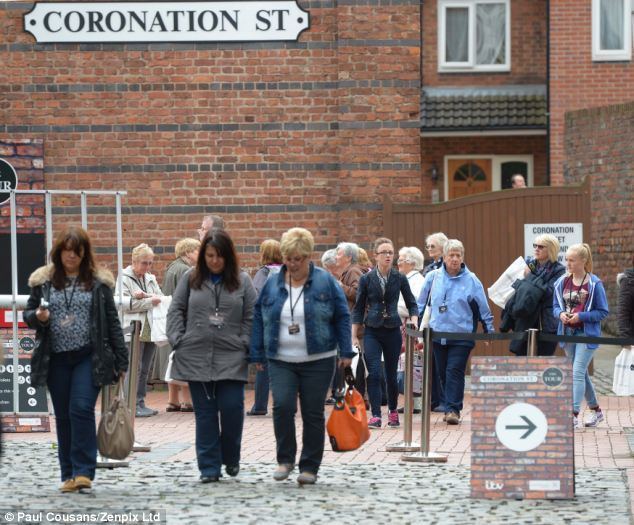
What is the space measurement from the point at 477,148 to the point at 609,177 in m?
7.52

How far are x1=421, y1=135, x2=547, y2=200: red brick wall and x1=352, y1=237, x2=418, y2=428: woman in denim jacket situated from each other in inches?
698

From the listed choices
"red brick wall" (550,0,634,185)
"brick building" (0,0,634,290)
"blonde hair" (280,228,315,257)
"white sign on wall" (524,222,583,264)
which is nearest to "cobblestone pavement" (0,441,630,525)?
"blonde hair" (280,228,315,257)

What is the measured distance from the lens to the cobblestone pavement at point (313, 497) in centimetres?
788

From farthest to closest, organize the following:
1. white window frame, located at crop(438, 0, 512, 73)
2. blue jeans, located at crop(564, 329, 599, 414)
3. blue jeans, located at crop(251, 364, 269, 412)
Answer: white window frame, located at crop(438, 0, 512, 73), blue jeans, located at crop(251, 364, 269, 412), blue jeans, located at crop(564, 329, 599, 414)

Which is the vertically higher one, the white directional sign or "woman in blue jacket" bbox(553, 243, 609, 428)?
"woman in blue jacket" bbox(553, 243, 609, 428)

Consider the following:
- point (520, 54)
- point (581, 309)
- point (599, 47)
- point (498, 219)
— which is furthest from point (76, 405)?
point (520, 54)

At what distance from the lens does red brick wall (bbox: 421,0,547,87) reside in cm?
3058

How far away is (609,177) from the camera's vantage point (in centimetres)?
2316

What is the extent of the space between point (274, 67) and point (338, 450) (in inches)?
298

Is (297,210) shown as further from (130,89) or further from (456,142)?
(456,142)

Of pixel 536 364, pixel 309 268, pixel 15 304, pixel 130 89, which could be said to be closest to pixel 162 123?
pixel 130 89

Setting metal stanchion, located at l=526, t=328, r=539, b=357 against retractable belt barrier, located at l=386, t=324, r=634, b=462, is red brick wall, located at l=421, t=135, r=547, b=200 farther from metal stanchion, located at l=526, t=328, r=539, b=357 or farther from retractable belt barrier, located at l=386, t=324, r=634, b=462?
metal stanchion, located at l=526, t=328, r=539, b=357

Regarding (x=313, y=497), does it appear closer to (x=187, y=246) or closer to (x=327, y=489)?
(x=327, y=489)

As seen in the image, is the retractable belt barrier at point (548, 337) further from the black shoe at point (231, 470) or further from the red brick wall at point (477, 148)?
the red brick wall at point (477, 148)
